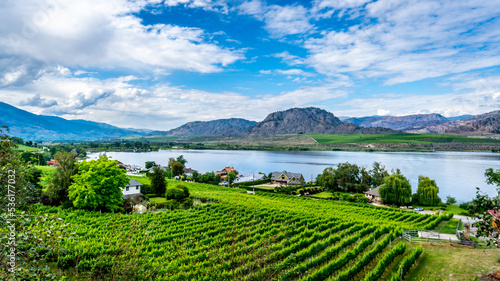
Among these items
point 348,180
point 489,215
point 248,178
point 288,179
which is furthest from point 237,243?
point 248,178

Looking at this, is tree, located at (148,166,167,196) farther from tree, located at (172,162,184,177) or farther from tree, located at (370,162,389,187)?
tree, located at (370,162,389,187)

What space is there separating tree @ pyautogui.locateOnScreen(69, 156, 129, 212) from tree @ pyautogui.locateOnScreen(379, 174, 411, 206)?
36940 millimetres

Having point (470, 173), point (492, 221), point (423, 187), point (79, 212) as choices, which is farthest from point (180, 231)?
point (470, 173)

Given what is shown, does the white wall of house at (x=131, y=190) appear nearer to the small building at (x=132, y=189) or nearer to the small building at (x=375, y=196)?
the small building at (x=132, y=189)

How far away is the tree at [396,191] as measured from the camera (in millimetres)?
40312

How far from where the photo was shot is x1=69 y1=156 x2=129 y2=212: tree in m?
21.2

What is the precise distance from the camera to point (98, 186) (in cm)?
2156

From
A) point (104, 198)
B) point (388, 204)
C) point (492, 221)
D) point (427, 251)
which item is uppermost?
point (492, 221)

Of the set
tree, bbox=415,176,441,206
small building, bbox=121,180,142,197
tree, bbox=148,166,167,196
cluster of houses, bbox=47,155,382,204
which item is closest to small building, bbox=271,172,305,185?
cluster of houses, bbox=47,155,382,204

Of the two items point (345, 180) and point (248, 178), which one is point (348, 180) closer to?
point (345, 180)

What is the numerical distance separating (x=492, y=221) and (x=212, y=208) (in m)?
21.5

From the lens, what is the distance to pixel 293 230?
60.6 feet

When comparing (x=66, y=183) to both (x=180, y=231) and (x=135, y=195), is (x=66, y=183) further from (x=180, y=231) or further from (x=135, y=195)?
(x=180, y=231)

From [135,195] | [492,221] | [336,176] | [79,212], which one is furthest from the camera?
[336,176]
